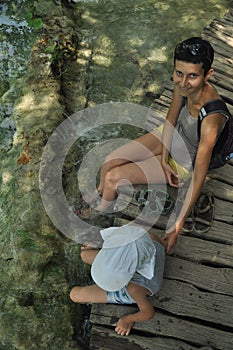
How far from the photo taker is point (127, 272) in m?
2.64

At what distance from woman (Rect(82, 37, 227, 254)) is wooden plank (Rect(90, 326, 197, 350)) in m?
0.67

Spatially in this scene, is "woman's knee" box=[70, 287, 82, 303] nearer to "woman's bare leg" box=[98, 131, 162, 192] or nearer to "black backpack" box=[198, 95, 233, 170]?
"woman's bare leg" box=[98, 131, 162, 192]

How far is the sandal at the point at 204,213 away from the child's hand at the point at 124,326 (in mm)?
950

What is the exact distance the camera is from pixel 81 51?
5.38 metres

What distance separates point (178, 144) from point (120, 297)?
1270mm

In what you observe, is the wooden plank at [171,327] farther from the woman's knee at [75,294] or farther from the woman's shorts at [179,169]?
the woman's shorts at [179,169]

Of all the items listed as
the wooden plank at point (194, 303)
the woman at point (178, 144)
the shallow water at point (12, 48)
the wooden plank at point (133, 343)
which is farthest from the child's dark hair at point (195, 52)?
the shallow water at point (12, 48)

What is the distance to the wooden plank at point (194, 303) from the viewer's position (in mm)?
3045

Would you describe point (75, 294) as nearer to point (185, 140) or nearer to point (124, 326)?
point (124, 326)

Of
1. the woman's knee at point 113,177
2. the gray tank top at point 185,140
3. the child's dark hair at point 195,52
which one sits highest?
the child's dark hair at point 195,52

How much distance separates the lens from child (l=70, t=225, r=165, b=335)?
2.63 meters

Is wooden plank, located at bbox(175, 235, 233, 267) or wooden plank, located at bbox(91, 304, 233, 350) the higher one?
wooden plank, located at bbox(175, 235, 233, 267)

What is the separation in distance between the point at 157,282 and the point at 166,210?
0.71 m

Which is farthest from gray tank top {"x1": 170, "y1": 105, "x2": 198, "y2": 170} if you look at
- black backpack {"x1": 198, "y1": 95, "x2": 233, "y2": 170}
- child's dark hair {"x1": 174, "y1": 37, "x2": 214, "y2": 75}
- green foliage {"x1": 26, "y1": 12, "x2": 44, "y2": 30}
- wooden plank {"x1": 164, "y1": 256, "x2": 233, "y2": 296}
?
green foliage {"x1": 26, "y1": 12, "x2": 44, "y2": 30}
